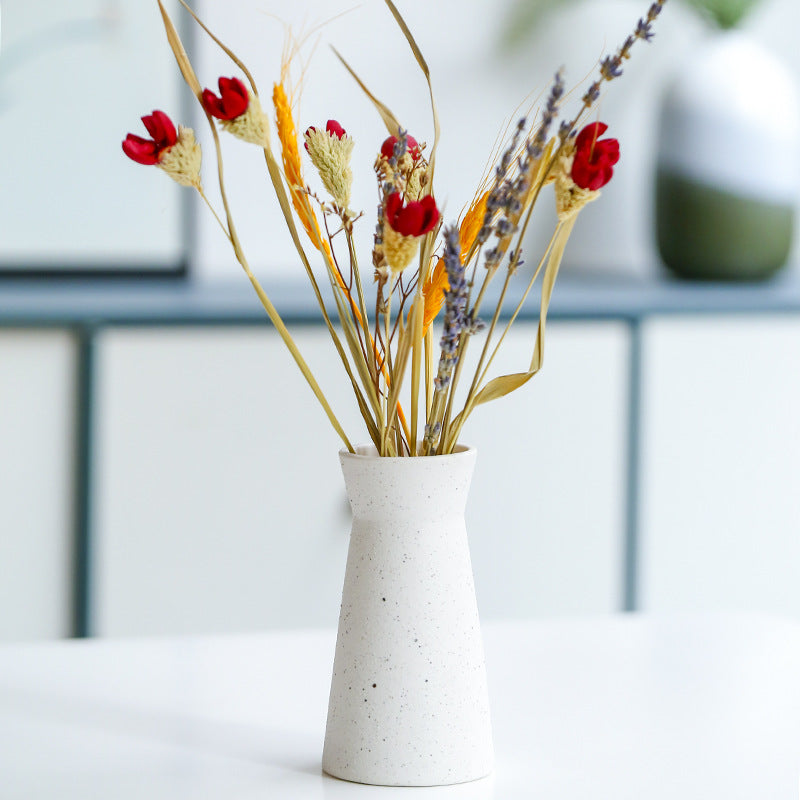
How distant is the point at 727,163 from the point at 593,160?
1442 mm

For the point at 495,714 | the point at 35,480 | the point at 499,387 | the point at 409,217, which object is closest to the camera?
the point at 409,217

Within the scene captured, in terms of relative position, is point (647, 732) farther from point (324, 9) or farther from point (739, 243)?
point (324, 9)

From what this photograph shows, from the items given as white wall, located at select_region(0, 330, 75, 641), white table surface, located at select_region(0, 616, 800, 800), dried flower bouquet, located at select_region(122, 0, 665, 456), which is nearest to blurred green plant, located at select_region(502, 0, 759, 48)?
white wall, located at select_region(0, 330, 75, 641)

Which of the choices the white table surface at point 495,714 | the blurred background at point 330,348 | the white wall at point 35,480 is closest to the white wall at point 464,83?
the blurred background at point 330,348

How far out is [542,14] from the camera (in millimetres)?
2064

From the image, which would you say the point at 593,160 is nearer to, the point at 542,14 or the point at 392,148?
the point at 392,148

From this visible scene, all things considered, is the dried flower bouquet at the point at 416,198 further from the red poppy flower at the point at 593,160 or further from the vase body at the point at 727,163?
the vase body at the point at 727,163

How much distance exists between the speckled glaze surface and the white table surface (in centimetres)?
2

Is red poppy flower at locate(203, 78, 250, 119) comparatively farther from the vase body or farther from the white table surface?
the vase body

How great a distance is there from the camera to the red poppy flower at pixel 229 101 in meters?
0.59

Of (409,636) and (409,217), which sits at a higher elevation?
(409,217)

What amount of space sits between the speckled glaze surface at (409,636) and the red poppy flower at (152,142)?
191mm

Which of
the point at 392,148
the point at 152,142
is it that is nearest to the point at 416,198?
the point at 392,148

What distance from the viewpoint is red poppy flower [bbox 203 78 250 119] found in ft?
1.93
